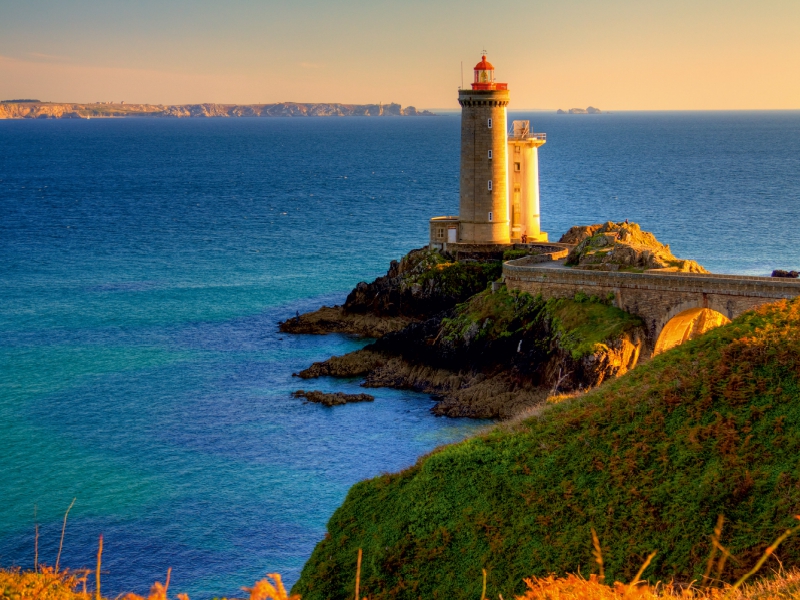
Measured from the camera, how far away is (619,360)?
1583 inches

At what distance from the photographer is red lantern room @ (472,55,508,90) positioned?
57.3 meters

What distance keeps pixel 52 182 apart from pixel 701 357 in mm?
150787

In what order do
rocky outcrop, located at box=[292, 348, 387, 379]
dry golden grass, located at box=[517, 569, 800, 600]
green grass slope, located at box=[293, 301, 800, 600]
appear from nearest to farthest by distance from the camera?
dry golden grass, located at box=[517, 569, 800, 600], green grass slope, located at box=[293, 301, 800, 600], rocky outcrop, located at box=[292, 348, 387, 379]

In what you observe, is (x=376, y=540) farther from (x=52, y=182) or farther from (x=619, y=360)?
(x=52, y=182)

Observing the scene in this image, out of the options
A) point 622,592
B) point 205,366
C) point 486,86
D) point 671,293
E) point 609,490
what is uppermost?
point 486,86

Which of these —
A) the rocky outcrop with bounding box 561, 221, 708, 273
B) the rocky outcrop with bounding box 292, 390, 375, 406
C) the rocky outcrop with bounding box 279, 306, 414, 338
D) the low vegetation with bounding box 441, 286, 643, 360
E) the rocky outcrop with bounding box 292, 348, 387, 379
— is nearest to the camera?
the low vegetation with bounding box 441, 286, 643, 360

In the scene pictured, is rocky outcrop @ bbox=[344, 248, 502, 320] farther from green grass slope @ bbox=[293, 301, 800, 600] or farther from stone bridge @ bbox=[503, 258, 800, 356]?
green grass slope @ bbox=[293, 301, 800, 600]

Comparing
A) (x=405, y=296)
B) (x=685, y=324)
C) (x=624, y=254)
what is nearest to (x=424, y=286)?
(x=405, y=296)

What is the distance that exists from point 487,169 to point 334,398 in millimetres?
20060

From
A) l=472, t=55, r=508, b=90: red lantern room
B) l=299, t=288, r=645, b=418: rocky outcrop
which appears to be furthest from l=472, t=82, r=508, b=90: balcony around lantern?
l=299, t=288, r=645, b=418: rocky outcrop

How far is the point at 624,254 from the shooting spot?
1764 inches

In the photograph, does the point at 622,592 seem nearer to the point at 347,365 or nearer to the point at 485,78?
the point at 347,365

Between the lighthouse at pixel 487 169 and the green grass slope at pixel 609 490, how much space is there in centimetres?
3250

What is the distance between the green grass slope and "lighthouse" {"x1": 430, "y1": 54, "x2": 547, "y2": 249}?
107 feet
